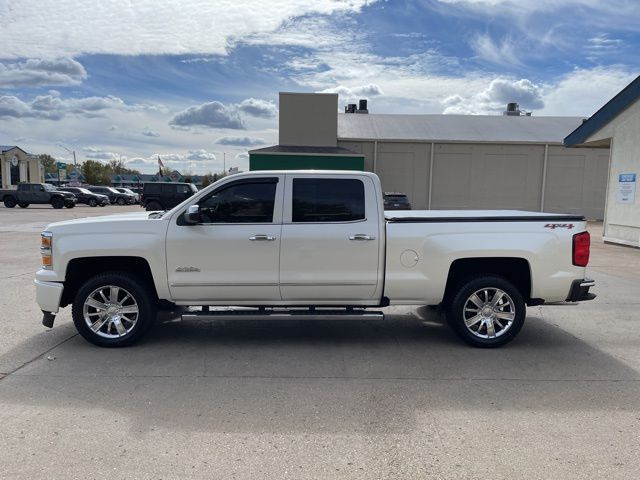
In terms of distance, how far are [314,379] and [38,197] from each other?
37.9 metres

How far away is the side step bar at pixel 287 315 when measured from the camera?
17.4ft

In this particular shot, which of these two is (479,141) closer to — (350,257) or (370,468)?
(350,257)

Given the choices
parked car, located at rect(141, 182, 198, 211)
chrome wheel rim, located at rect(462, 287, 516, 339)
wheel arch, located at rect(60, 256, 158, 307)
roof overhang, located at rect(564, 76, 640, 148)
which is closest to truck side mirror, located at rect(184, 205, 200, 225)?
wheel arch, located at rect(60, 256, 158, 307)

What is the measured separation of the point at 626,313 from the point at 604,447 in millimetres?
4467

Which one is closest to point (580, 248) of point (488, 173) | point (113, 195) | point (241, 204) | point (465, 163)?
point (241, 204)

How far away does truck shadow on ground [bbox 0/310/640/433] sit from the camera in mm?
3904

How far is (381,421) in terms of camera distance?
3.78m

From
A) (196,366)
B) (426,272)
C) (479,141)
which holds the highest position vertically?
(479,141)

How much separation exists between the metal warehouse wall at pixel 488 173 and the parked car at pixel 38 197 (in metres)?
20.8

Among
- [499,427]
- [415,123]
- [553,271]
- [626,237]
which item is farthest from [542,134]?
[499,427]

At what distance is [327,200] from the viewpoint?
5461 millimetres

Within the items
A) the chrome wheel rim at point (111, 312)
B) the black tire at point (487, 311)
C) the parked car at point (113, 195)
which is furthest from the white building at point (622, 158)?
the parked car at point (113, 195)

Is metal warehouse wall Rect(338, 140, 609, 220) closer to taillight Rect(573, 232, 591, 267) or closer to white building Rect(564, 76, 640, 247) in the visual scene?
white building Rect(564, 76, 640, 247)

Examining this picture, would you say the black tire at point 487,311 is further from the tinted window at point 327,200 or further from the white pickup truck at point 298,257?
the tinted window at point 327,200
